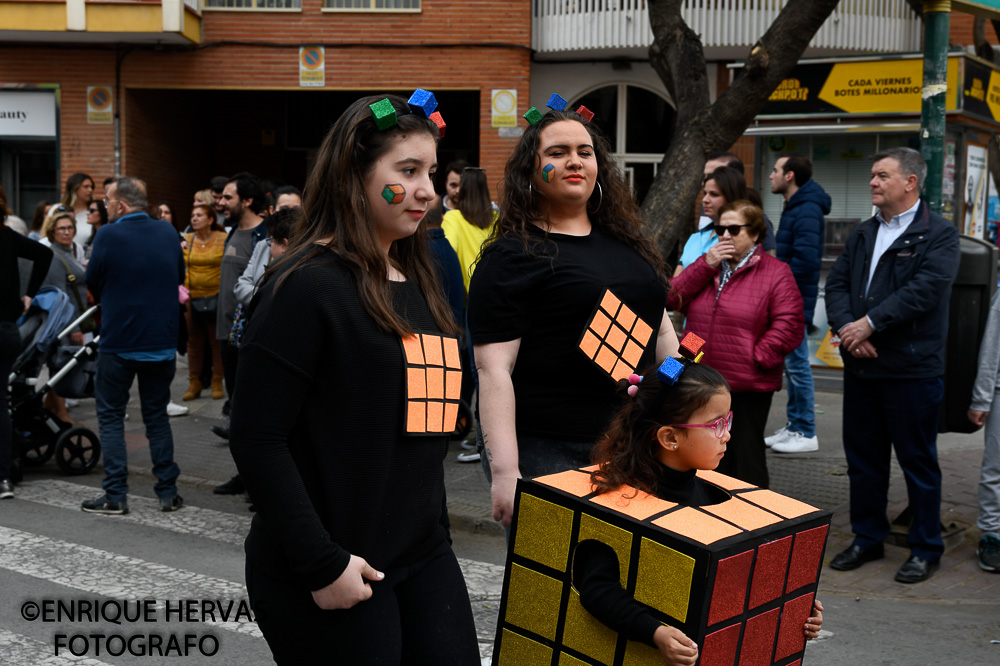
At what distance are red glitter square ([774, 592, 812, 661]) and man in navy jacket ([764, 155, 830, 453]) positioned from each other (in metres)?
4.56

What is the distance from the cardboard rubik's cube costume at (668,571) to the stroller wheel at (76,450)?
18.0ft

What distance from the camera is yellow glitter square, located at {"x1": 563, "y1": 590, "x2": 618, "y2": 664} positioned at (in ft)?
8.11

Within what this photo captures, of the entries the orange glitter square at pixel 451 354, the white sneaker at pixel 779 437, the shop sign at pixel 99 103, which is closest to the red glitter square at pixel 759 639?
the orange glitter square at pixel 451 354

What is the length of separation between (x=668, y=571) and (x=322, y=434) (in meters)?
0.83

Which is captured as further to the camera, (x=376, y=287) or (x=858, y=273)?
(x=858, y=273)

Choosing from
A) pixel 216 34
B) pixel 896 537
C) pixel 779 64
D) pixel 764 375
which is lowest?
pixel 896 537

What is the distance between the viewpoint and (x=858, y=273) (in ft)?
18.1

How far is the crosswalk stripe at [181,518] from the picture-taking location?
536 centimetres

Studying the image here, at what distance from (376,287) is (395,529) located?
533 millimetres

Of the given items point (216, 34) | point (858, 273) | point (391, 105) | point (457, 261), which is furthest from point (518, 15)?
point (391, 105)

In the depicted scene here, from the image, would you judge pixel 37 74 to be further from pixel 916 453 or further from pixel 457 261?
pixel 916 453

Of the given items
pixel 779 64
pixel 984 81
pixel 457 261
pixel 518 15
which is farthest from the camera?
pixel 518 15

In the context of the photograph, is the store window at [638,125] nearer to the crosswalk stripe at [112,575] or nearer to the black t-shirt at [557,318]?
the crosswalk stripe at [112,575]

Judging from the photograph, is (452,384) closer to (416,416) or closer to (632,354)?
(416,416)
